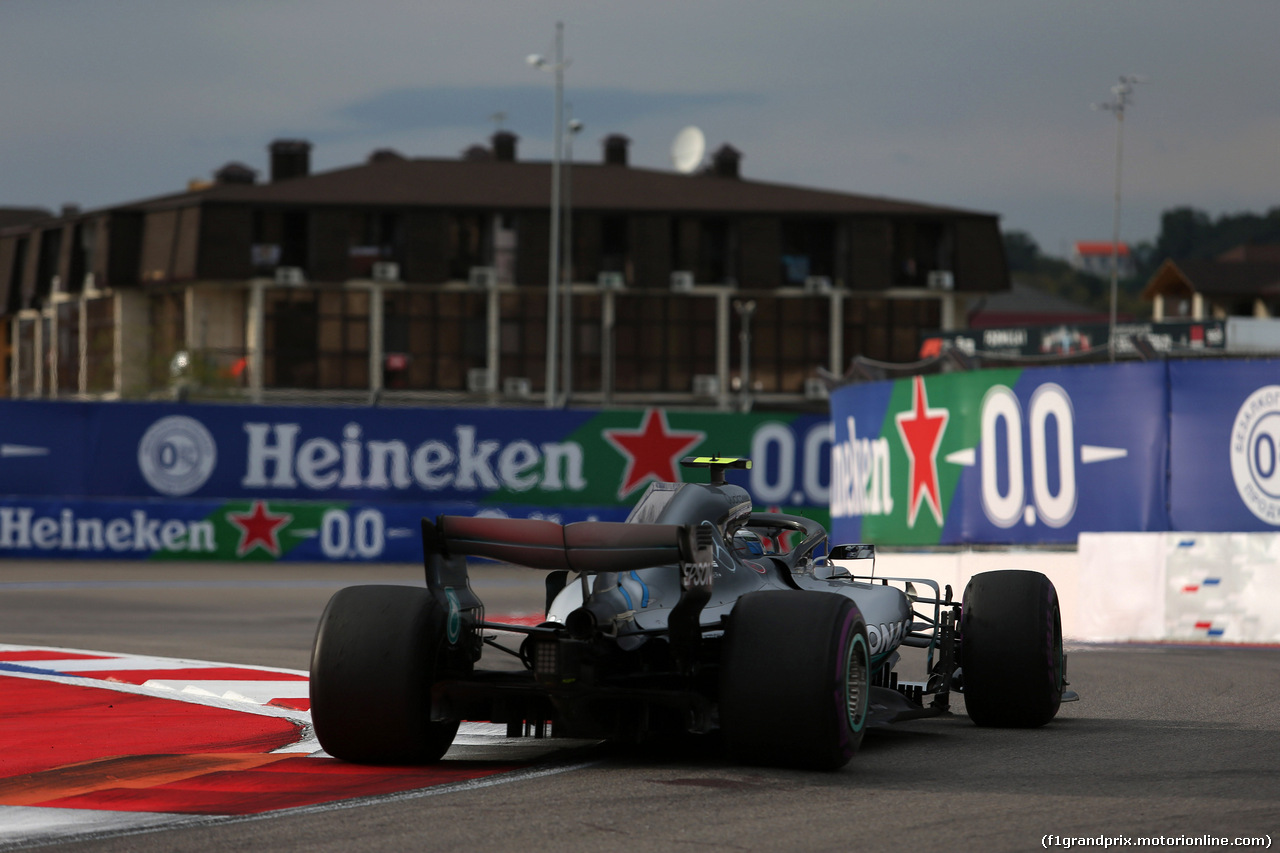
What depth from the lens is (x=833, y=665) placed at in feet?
24.0

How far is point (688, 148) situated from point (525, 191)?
764cm

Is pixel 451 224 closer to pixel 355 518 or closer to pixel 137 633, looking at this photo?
pixel 355 518

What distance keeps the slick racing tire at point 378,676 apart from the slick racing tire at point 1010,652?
3231 millimetres

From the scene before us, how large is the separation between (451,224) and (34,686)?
5831cm

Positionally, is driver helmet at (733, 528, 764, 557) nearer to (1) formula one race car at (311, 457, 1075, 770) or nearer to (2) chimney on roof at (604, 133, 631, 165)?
(1) formula one race car at (311, 457, 1075, 770)

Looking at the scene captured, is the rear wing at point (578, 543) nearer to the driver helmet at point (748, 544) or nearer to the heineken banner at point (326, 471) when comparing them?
the driver helmet at point (748, 544)

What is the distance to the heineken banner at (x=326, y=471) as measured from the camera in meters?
26.7

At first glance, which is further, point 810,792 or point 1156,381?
point 1156,381

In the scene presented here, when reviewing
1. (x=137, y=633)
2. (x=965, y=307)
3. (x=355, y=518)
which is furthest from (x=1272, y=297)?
(x=137, y=633)

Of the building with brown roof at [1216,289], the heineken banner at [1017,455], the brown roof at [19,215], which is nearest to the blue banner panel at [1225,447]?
the heineken banner at [1017,455]

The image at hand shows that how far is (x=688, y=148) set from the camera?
73812mm

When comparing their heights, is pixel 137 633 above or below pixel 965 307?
below

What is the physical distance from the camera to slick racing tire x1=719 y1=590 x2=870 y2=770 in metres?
7.30

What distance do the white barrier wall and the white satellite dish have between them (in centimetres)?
5728
